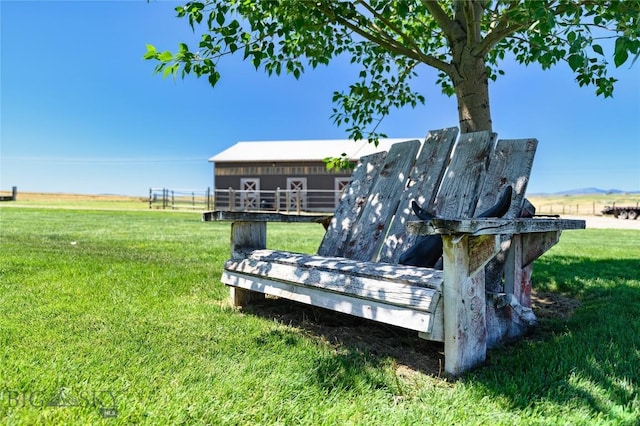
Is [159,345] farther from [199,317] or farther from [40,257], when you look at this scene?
[40,257]

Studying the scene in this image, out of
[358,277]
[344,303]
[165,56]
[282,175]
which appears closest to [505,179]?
[358,277]

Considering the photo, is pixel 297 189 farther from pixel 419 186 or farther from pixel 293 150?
pixel 419 186

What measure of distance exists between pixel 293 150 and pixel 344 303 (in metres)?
24.5

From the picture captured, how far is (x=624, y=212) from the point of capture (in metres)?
27.2

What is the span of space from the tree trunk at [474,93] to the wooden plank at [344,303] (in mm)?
2056

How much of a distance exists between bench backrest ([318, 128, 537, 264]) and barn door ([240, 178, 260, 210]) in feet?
69.7

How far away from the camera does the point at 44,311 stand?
279 cm

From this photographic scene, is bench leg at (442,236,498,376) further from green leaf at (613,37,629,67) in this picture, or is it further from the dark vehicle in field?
the dark vehicle in field

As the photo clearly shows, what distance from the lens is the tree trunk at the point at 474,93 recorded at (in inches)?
140

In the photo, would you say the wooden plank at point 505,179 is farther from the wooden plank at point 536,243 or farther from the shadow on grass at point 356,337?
the shadow on grass at point 356,337

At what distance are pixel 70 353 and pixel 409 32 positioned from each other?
15.3ft

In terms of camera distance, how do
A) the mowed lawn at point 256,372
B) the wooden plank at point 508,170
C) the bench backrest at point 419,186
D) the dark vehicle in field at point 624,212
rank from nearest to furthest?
the mowed lawn at point 256,372, the wooden plank at point 508,170, the bench backrest at point 419,186, the dark vehicle in field at point 624,212

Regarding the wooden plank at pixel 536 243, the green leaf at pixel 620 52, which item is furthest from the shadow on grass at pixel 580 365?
the green leaf at pixel 620 52

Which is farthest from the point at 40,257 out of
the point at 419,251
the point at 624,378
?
the point at 624,378
